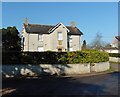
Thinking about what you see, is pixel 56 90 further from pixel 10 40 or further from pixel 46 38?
pixel 46 38

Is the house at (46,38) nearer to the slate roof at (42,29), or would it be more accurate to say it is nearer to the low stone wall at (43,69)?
the slate roof at (42,29)

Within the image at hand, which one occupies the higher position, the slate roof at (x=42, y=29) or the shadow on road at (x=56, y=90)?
the slate roof at (x=42, y=29)

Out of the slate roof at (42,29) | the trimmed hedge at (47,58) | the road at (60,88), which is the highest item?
the slate roof at (42,29)

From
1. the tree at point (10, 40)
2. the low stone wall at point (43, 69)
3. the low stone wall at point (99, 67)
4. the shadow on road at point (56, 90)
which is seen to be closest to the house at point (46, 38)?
the tree at point (10, 40)

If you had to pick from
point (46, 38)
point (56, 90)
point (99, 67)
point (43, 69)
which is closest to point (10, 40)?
point (46, 38)

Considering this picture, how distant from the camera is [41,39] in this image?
4806cm

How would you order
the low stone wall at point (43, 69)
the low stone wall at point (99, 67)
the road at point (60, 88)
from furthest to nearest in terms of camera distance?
the low stone wall at point (99, 67)
the low stone wall at point (43, 69)
the road at point (60, 88)

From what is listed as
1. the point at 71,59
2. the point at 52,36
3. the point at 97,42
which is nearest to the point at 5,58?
the point at 71,59

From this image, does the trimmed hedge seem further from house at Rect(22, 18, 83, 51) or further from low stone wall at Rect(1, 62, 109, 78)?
house at Rect(22, 18, 83, 51)

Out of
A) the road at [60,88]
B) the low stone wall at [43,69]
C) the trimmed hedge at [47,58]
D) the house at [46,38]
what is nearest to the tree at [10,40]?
the house at [46,38]

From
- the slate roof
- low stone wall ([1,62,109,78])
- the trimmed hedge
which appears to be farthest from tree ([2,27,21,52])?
low stone wall ([1,62,109,78])

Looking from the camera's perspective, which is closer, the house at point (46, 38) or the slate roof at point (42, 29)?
the house at point (46, 38)

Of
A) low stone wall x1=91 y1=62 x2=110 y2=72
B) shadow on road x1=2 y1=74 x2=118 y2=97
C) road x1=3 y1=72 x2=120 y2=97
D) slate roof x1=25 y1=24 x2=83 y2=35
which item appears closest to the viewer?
shadow on road x1=2 y1=74 x2=118 y2=97

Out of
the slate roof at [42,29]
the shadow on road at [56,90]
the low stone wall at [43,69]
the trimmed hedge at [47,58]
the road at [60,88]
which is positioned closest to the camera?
the shadow on road at [56,90]
